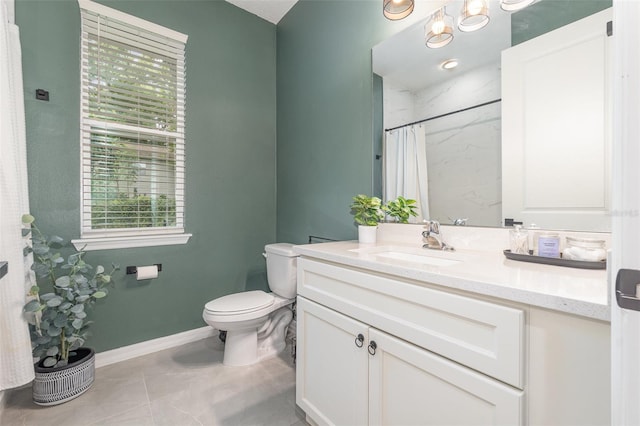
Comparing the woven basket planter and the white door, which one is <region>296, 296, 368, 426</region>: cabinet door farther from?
the woven basket planter

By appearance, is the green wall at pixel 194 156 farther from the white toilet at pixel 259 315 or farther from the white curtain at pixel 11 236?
the white toilet at pixel 259 315

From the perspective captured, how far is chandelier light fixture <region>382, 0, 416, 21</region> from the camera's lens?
1596 millimetres

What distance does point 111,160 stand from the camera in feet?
6.74

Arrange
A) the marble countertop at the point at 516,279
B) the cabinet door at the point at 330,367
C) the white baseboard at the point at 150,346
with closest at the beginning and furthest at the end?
1. the marble countertop at the point at 516,279
2. the cabinet door at the point at 330,367
3. the white baseboard at the point at 150,346

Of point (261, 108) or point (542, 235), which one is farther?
point (261, 108)

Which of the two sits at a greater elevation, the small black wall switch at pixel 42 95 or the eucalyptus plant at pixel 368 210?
the small black wall switch at pixel 42 95

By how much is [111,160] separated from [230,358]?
1612 millimetres

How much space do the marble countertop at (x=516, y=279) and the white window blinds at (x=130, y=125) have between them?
1634 mm

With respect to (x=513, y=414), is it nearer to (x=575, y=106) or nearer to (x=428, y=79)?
(x=575, y=106)

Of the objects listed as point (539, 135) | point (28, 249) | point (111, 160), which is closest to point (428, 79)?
point (539, 135)

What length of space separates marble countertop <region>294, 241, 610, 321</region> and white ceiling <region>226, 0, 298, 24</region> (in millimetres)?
2389

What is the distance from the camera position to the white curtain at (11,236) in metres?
1.37

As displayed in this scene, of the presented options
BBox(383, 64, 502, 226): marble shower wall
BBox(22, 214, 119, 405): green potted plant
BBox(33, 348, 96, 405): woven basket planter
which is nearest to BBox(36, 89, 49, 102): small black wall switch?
BBox(22, 214, 119, 405): green potted plant

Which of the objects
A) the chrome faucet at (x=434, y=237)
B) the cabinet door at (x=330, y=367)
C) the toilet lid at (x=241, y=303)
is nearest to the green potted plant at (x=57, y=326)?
the toilet lid at (x=241, y=303)
